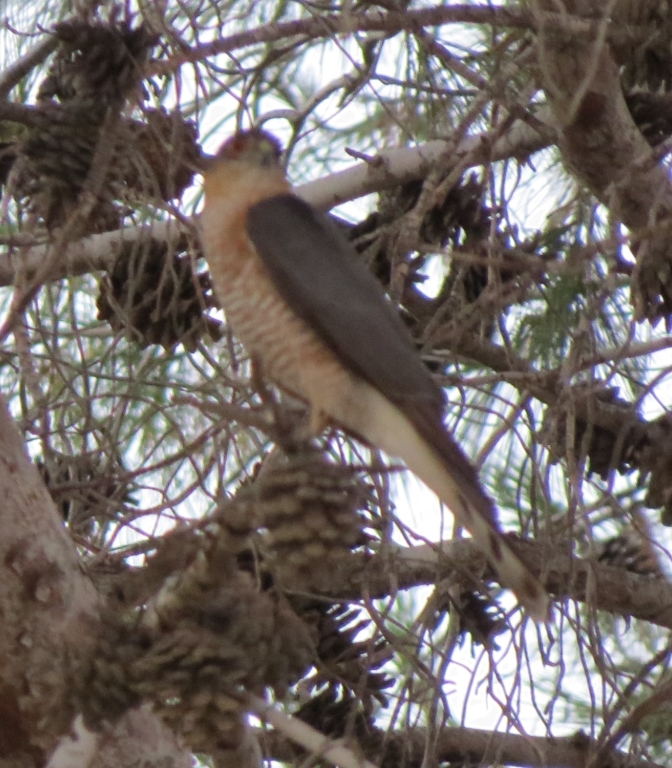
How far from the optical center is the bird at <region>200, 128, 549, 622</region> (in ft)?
7.93

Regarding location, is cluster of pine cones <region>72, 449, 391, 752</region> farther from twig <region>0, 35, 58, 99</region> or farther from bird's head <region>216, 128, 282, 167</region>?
twig <region>0, 35, 58, 99</region>

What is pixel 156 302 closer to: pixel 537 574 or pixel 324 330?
pixel 324 330

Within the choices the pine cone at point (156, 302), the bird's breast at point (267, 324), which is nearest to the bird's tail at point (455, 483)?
the bird's breast at point (267, 324)

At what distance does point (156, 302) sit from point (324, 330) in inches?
18.0

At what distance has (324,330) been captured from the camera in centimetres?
251

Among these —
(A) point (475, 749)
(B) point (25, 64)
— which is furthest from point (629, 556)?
(B) point (25, 64)

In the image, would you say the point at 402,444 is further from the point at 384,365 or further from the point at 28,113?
the point at 28,113

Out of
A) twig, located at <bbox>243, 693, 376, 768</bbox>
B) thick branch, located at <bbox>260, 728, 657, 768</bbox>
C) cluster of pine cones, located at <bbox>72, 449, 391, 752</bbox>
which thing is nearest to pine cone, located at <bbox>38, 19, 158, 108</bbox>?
cluster of pine cones, located at <bbox>72, 449, 391, 752</bbox>

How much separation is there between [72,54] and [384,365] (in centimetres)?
87

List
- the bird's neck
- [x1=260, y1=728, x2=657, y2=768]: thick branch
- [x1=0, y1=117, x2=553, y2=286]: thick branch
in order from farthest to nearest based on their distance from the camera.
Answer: [x1=0, y1=117, x2=553, y2=286]: thick branch
the bird's neck
[x1=260, y1=728, x2=657, y2=768]: thick branch

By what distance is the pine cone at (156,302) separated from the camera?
274cm

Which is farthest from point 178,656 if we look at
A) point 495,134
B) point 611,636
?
point 611,636

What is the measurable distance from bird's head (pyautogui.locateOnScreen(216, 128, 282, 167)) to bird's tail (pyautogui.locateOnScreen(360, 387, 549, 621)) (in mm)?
655

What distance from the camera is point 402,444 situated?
8.00 feet
